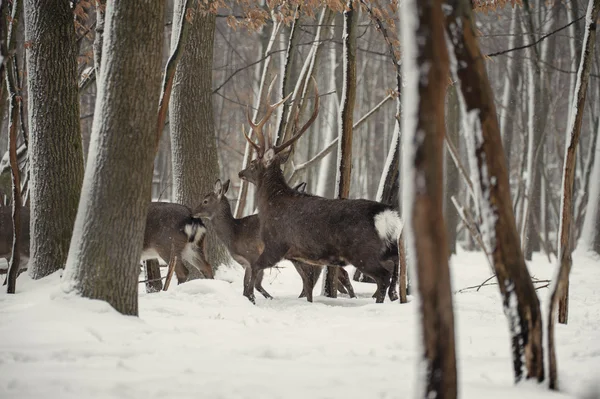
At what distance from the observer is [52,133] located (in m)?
6.57

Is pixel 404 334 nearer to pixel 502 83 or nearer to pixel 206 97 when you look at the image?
pixel 206 97

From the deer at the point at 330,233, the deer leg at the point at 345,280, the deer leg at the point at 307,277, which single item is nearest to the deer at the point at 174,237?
the deer at the point at 330,233

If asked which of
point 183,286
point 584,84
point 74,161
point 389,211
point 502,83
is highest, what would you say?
point 502,83

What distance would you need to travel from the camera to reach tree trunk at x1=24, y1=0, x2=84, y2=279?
254 inches

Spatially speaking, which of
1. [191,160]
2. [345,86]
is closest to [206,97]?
[191,160]

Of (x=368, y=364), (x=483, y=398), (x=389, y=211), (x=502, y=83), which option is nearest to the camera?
(x=483, y=398)

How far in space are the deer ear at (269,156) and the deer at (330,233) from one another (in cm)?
30

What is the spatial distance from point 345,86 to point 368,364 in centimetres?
492

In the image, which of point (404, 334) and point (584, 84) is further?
point (584, 84)

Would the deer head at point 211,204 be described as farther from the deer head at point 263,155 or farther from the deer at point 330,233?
the deer at point 330,233

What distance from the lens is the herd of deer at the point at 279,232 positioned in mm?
7164

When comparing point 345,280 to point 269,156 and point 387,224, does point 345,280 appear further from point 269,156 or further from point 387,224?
point 269,156

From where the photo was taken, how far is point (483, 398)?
297 cm

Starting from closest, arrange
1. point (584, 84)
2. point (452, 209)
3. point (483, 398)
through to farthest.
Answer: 1. point (483, 398)
2. point (584, 84)
3. point (452, 209)
